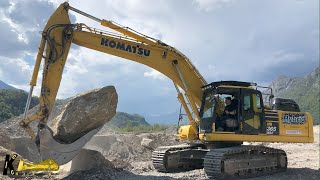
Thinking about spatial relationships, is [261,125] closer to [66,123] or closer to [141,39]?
[141,39]

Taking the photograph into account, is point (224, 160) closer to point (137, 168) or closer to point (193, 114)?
point (193, 114)

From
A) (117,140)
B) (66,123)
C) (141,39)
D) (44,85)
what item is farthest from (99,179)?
(117,140)

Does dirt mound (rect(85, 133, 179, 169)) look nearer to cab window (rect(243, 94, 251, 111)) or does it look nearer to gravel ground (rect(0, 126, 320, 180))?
gravel ground (rect(0, 126, 320, 180))

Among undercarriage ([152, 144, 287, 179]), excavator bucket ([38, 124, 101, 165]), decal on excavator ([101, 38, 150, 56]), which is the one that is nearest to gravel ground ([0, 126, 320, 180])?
undercarriage ([152, 144, 287, 179])

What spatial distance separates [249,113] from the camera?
12133mm

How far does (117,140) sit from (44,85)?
519 inches

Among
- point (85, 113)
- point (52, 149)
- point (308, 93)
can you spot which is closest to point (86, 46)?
point (85, 113)

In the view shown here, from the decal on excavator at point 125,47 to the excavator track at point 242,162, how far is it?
140 inches

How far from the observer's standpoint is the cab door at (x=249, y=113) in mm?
11988

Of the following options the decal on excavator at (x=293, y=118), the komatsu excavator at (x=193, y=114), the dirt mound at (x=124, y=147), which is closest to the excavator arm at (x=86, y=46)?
the komatsu excavator at (x=193, y=114)

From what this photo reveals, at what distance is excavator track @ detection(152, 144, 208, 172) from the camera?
43.5ft

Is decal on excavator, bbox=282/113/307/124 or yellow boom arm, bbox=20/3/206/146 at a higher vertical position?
yellow boom arm, bbox=20/3/206/146

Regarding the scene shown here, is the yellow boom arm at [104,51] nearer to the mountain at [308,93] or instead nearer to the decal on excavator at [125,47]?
the decal on excavator at [125,47]

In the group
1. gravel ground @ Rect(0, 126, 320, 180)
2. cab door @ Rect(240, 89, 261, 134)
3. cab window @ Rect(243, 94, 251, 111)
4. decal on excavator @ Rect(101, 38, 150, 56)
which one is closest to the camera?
gravel ground @ Rect(0, 126, 320, 180)
